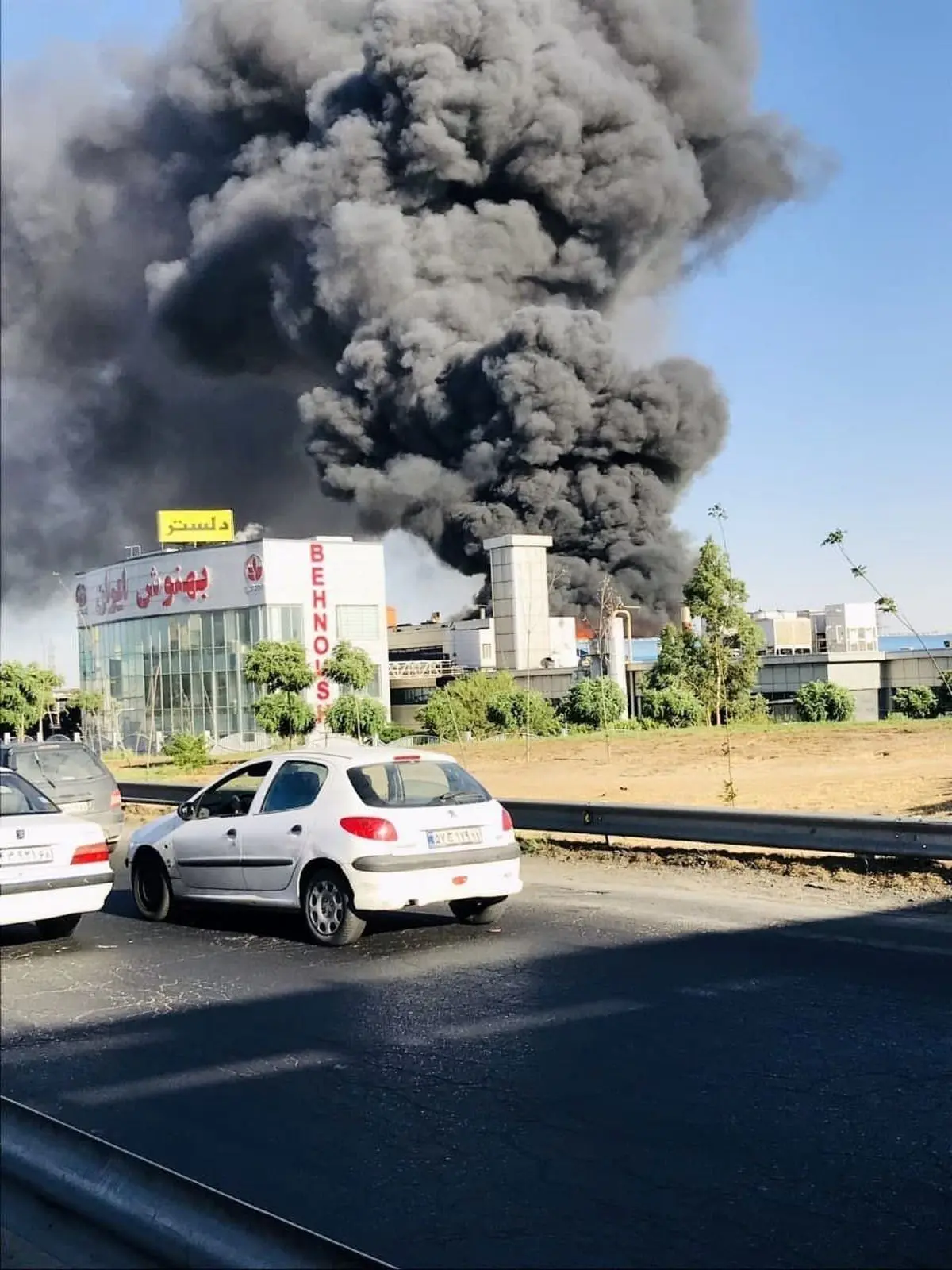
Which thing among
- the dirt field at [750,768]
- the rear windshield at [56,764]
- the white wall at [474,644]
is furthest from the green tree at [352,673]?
the white wall at [474,644]

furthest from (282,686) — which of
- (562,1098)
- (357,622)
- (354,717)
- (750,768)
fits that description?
(562,1098)

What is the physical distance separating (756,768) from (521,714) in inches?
659

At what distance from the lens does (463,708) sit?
35.8m

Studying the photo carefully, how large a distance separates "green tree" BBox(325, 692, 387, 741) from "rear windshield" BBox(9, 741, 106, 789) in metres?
21.5

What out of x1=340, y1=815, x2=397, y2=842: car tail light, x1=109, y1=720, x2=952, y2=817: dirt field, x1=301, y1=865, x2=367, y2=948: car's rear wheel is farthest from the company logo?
x1=340, y1=815, x2=397, y2=842: car tail light

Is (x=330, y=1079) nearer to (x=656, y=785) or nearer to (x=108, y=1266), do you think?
(x=108, y=1266)

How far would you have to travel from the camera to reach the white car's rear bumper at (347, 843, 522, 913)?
8039 millimetres

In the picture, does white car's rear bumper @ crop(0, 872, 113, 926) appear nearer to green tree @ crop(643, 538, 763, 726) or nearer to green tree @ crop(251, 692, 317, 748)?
green tree @ crop(251, 692, 317, 748)

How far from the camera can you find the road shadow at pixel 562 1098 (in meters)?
3.73

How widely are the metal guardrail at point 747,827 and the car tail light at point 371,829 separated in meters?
3.34

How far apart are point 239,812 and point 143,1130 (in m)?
4.44

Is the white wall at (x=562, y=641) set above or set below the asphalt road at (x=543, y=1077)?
above

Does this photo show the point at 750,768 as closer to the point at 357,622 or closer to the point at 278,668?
the point at 278,668

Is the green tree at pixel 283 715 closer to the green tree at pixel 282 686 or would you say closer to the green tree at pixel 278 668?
the green tree at pixel 282 686
